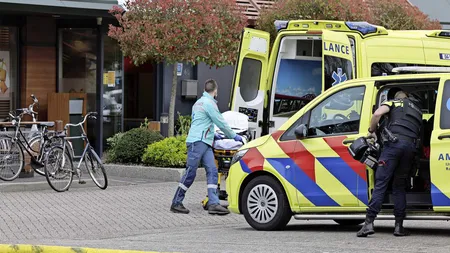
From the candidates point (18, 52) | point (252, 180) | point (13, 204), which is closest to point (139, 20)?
point (18, 52)

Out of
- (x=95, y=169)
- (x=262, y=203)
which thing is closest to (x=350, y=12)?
(x=95, y=169)

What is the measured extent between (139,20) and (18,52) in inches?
143

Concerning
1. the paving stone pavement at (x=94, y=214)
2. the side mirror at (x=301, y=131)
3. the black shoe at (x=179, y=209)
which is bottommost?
the paving stone pavement at (x=94, y=214)

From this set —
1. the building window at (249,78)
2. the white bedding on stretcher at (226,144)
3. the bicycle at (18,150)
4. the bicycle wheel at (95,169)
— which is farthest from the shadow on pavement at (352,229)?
the bicycle at (18,150)

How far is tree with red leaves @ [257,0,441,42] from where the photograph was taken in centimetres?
2041

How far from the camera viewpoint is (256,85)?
1584 centimetres

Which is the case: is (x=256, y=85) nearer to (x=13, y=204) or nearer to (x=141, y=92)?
(x=13, y=204)

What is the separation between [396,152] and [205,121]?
343 cm

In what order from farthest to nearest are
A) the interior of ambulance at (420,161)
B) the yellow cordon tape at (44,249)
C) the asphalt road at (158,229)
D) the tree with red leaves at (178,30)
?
the tree with red leaves at (178,30) < the interior of ambulance at (420,161) < the asphalt road at (158,229) < the yellow cordon tape at (44,249)

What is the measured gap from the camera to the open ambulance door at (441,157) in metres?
10.4

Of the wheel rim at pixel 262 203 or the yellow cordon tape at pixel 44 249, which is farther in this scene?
the wheel rim at pixel 262 203

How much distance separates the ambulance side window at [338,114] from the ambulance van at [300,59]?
132 inches

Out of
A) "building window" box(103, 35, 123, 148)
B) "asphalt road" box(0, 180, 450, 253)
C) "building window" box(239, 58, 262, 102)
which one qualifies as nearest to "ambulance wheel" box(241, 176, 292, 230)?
"asphalt road" box(0, 180, 450, 253)

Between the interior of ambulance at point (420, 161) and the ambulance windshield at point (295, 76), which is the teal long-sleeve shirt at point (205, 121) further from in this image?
the interior of ambulance at point (420, 161)
